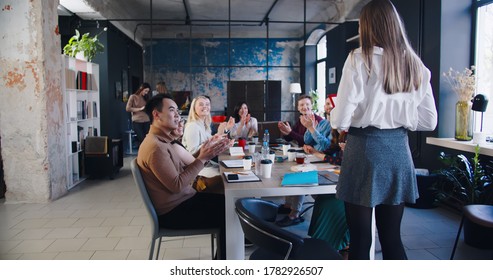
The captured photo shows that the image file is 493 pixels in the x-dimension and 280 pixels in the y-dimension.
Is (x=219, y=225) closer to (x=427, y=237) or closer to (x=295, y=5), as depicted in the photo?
(x=427, y=237)

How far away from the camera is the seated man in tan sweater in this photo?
201 centimetres

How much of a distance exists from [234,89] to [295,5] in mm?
2424

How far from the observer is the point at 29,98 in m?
4.03

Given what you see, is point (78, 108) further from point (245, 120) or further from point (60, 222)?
point (245, 120)

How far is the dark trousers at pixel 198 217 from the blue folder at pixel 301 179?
0.47 metres

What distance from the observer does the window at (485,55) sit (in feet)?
12.0

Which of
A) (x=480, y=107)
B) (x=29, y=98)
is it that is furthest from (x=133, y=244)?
(x=480, y=107)

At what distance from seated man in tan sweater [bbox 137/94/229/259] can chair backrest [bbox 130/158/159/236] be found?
35 millimetres

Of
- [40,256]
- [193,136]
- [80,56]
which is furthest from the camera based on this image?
[80,56]

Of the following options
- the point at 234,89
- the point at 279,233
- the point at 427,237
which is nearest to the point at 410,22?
the point at 427,237

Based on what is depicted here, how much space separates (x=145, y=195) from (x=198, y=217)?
316mm

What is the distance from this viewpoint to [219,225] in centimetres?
215

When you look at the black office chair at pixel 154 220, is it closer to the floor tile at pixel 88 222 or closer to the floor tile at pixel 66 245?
the floor tile at pixel 66 245

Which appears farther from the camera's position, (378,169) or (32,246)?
(32,246)
